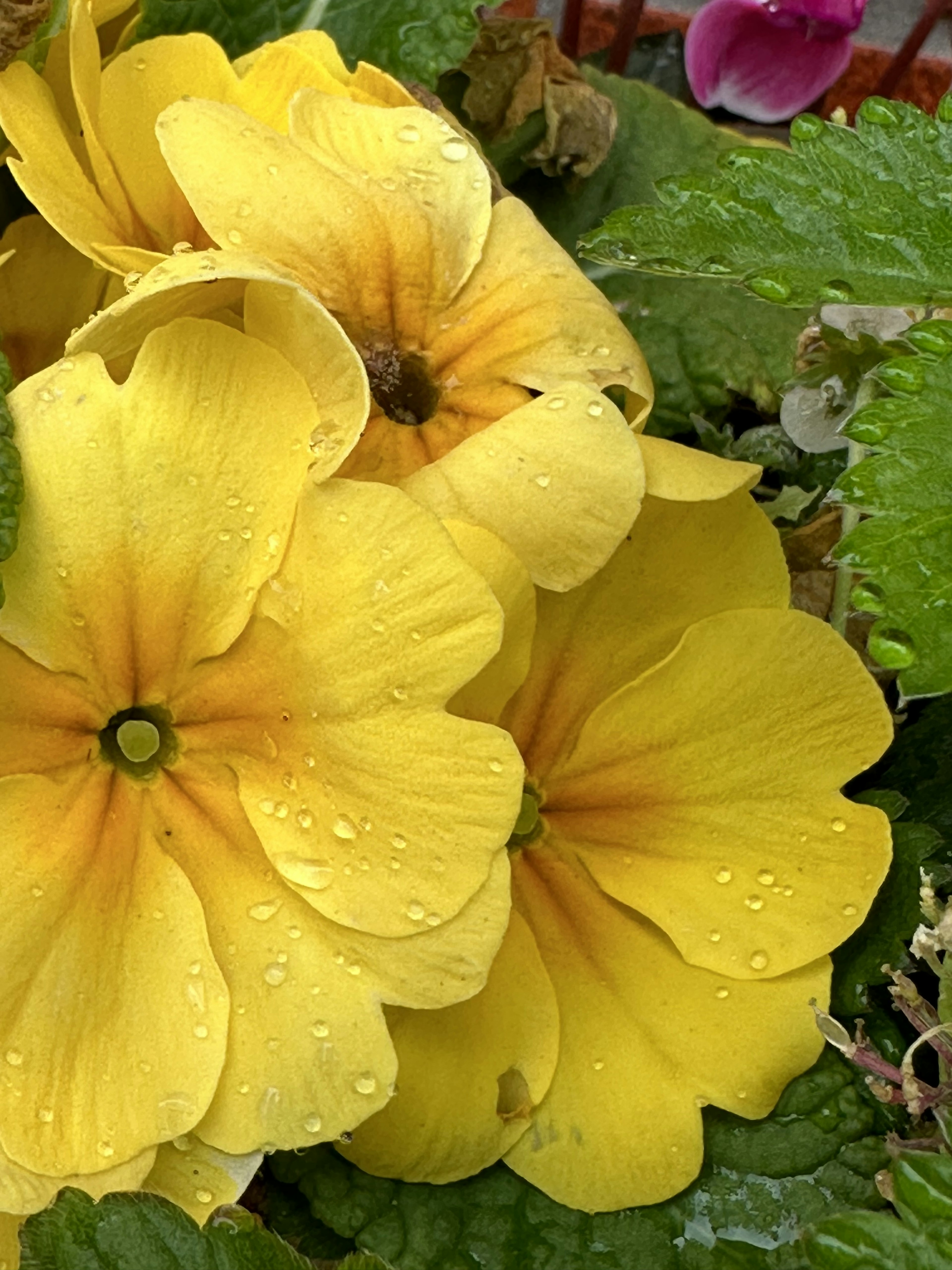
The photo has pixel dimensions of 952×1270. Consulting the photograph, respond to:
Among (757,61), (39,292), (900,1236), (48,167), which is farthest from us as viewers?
(757,61)

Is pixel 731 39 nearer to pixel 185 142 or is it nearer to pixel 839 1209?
pixel 185 142

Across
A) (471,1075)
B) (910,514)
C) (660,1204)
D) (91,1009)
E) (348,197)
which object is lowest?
(660,1204)

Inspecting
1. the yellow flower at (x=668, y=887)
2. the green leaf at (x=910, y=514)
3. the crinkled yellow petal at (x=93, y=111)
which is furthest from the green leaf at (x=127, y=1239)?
the crinkled yellow petal at (x=93, y=111)

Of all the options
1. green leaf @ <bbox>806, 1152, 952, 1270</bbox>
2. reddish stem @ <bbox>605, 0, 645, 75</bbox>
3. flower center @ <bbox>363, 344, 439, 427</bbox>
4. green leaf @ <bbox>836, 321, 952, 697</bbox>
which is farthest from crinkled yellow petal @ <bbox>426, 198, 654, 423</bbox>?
reddish stem @ <bbox>605, 0, 645, 75</bbox>

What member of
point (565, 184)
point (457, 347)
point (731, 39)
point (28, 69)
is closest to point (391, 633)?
point (457, 347)

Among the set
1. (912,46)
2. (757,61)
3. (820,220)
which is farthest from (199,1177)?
(912,46)

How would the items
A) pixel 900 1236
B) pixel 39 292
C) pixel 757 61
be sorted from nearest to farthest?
pixel 900 1236 → pixel 39 292 → pixel 757 61

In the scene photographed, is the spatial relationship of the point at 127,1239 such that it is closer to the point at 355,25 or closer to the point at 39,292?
the point at 39,292
